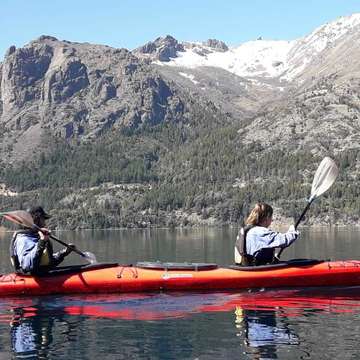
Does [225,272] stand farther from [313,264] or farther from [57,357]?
[57,357]

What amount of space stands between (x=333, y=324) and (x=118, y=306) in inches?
295

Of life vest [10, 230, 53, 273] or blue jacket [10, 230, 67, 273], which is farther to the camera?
life vest [10, 230, 53, 273]

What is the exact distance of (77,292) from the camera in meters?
28.7

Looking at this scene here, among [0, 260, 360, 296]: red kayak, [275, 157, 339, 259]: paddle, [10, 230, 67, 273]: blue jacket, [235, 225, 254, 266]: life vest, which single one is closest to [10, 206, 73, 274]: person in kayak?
[10, 230, 67, 273]: blue jacket

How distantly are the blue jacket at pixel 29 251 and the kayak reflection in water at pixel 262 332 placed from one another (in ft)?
23.2

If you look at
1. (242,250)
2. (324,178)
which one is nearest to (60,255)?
(242,250)

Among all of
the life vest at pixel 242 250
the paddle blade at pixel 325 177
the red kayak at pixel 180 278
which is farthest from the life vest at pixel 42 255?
the paddle blade at pixel 325 177

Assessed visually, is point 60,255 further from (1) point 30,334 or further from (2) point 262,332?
(2) point 262,332

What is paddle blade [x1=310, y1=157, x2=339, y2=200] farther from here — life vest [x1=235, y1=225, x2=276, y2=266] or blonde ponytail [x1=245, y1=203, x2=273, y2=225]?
blonde ponytail [x1=245, y1=203, x2=273, y2=225]

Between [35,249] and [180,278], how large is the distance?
5.26 metres

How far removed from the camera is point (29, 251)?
28.0m

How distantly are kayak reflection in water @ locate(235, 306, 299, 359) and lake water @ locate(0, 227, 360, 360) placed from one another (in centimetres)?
2

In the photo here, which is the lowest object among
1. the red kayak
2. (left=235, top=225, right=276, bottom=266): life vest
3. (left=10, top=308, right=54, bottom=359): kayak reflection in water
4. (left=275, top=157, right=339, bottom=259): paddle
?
(left=10, top=308, right=54, bottom=359): kayak reflection in water

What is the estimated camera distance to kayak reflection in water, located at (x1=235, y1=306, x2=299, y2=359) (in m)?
20.5
